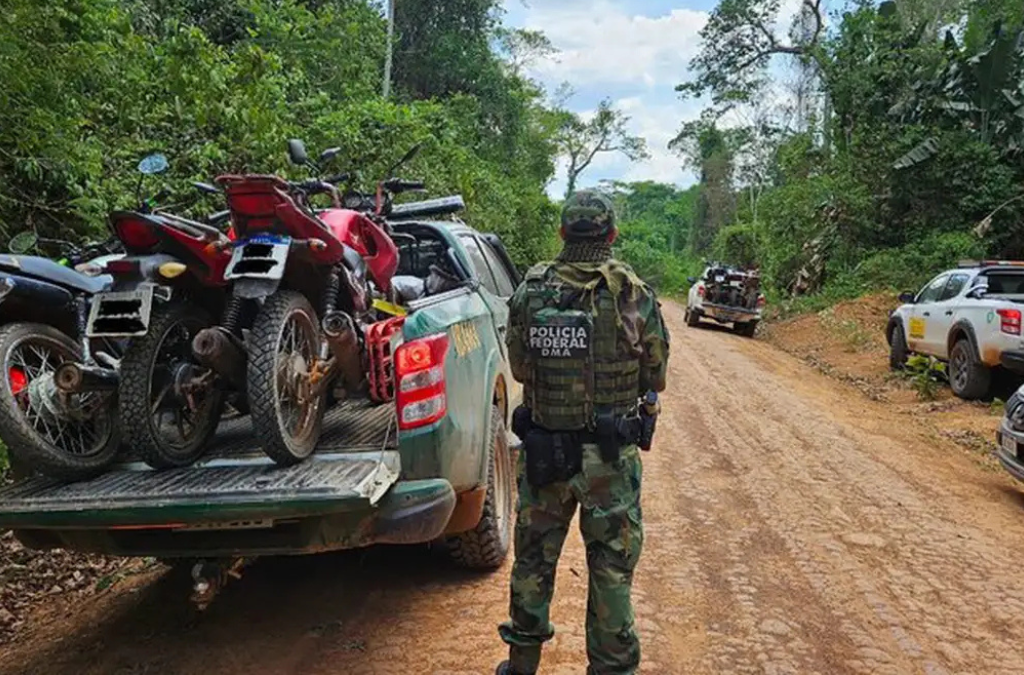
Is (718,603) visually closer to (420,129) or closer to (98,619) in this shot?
(98,619)

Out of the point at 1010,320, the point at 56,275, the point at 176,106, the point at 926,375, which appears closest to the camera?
the point at 56,275

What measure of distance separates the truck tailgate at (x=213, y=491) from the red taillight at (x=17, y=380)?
386 millimetres

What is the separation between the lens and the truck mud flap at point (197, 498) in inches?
110

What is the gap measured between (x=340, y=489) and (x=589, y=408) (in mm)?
949

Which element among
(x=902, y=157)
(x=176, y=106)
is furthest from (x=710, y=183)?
(x=176, y=106)

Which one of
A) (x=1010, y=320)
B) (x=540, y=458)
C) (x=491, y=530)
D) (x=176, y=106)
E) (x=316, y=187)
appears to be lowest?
(x=491, y=530)

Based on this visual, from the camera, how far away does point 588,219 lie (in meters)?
2.98

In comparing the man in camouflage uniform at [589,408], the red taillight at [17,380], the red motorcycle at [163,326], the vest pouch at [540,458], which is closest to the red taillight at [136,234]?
the red motorcycle at [163,326]

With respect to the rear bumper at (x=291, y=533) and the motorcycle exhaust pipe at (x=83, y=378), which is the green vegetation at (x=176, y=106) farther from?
the rear bumper at (x=291, y=533)

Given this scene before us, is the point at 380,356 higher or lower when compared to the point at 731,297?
higher

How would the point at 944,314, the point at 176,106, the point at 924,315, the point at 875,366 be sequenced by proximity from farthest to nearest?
the point at 875,366, the point at 924,315, the point at 944,314, the point at 176,106

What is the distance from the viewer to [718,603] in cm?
395

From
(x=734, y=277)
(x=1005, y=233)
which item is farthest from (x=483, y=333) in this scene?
(x=1005, y=233)

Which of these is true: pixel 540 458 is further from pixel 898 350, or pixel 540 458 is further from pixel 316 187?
pixel 898 350
